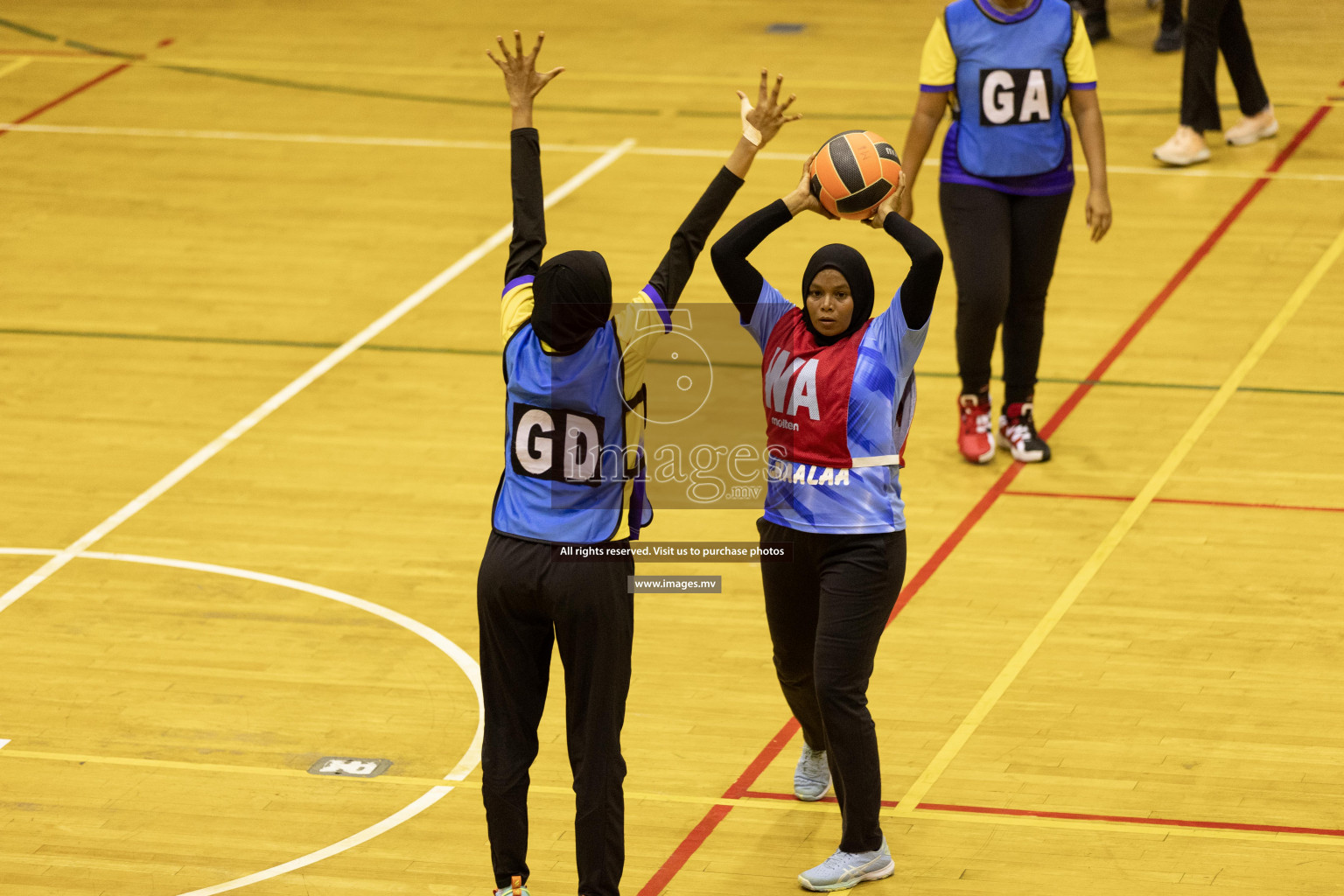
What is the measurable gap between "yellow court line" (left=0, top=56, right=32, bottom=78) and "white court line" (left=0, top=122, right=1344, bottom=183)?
1659 millimetres

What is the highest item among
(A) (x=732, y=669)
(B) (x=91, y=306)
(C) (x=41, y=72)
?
(C) (x=41, y=72)

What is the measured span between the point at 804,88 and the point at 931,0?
3297mm

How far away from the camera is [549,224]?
1183cm

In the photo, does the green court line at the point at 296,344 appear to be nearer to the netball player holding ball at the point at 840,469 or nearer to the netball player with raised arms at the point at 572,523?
the netball player holding ball at the point at 840,469

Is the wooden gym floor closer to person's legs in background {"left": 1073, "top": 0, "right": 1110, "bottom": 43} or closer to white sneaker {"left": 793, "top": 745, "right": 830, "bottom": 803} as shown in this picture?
white sneaker {"left": 793, "top": 745, "right": 830, "bottom": 803}

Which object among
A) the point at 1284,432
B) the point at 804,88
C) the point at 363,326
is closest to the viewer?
the point at 1284,432

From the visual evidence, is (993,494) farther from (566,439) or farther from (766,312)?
(566,439)

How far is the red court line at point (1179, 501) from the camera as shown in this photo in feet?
26.5

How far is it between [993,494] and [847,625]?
3411 millimetres

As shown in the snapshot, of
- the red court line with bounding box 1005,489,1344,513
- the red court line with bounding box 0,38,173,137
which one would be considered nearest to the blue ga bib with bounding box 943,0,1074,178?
the red court line with bounding box 1005,489,1344,513

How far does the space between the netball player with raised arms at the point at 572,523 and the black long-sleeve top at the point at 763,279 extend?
11.5 inches

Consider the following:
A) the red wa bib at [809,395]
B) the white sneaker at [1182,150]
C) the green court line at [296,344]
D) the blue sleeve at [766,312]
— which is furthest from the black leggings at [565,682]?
the white sneaker at [1182,150]

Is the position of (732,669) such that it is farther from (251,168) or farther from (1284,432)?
(251,168)

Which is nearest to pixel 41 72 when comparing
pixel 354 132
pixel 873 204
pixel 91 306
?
pixel 354 132
